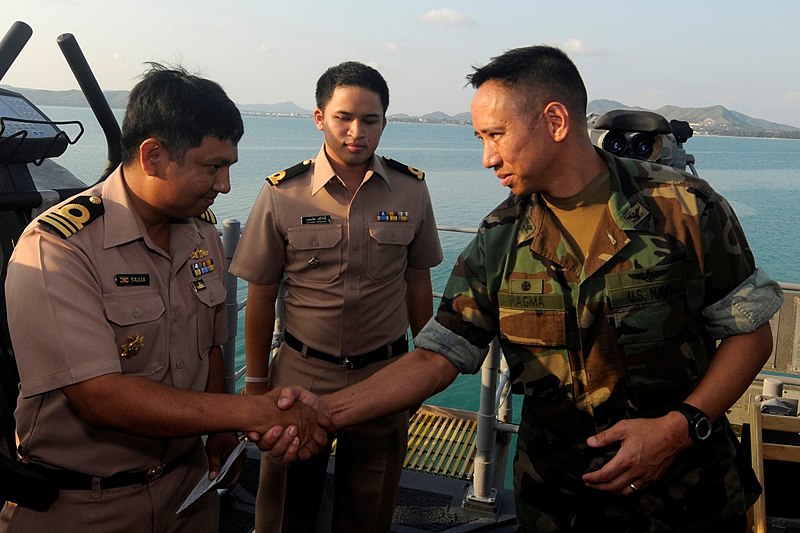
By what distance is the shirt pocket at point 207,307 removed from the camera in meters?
1.95

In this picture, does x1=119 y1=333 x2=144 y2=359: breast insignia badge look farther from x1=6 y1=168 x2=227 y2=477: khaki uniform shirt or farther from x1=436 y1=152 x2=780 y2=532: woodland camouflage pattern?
x1=436 y1=152 x2=780 y2=532: woodland camouflage pattern

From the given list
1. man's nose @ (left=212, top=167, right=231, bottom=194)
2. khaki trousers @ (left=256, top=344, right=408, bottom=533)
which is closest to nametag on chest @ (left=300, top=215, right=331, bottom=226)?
khaki trousers @ (left=256, top=344, right=408, bottom=533)

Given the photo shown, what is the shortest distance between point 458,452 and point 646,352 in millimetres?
2970

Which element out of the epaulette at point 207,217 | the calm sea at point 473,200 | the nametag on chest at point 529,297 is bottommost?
the calm sea at point 473,200

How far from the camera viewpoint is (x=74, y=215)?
5.57 feet

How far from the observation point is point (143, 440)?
180 cm

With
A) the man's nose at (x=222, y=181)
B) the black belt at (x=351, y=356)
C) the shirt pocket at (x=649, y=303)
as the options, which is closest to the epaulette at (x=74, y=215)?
the man's nose at (x=222, y=181)

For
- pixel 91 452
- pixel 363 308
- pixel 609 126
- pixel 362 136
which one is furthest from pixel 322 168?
pixel 91 452

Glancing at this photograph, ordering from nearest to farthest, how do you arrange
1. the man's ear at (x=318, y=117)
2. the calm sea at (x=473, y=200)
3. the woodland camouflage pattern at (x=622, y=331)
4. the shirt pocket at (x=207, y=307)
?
the woodland camouflage pattern at (x=622, y=331) → the shirt pocket at (x=207, y=307) → the man's ear at (x=318, y=117) → the calm sea at (x=473, y=200)

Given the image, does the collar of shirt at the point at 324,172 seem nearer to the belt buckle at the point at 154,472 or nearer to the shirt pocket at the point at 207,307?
the shirt pocket at the point at 207,307

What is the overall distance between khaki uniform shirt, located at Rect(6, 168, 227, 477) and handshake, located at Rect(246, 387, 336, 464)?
0.74 feet

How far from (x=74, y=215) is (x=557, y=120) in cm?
121

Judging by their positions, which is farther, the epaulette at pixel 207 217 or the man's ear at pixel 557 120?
the epaulette at pixel 207 217

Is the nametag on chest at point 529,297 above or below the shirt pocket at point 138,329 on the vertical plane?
above
